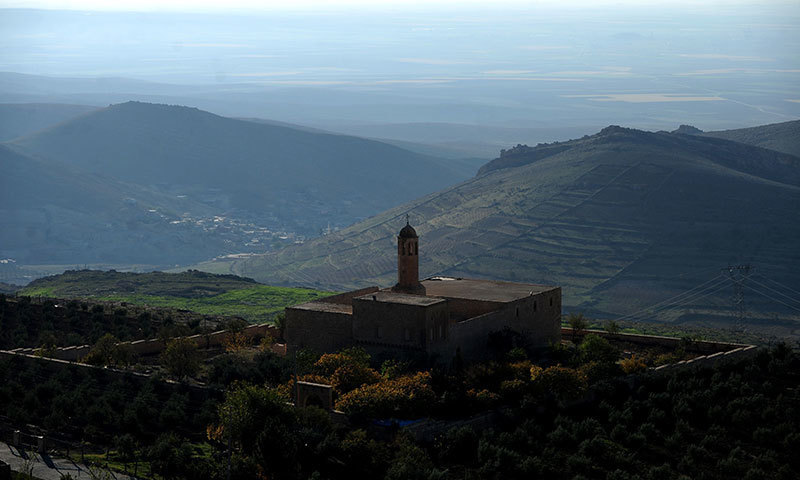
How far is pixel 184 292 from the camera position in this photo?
114 meters

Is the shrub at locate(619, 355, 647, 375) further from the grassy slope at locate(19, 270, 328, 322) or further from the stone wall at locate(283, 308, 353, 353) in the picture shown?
the grassy slope at locate(19, 270, 328, 322)

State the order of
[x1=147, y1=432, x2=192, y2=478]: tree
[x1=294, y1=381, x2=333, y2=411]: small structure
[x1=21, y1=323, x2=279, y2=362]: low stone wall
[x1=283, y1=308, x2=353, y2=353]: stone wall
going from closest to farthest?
[x1=147, y1=432, x2=192, y2=478]: tree → [x1=294, y1=381, x2=333, y2=411]: small structure → [x1=283, y1=308, x2=353, y2=353]: stone wall → [x1=21, y1=323, x2=279, y2=362]: low stone wall

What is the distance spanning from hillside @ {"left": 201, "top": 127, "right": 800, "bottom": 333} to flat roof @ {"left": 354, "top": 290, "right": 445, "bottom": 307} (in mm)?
68247

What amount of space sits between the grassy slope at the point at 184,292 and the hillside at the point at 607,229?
28.8 metres

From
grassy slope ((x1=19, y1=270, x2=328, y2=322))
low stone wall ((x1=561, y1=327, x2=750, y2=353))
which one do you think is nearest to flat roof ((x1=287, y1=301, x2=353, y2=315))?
low stone wall ((x1=561, y1=327, x2=750, y2=353))

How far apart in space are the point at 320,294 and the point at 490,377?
70.4 m

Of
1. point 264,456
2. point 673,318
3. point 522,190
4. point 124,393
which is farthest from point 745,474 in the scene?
point 522,190

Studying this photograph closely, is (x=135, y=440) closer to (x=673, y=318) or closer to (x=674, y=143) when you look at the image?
(x=673, y=318)

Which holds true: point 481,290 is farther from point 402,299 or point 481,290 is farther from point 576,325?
point 402,299

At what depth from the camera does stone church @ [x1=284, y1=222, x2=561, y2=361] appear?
47.2m

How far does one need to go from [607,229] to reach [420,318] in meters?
104

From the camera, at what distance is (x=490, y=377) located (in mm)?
44750

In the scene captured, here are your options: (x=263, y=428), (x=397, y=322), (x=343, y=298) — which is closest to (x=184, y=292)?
(x=343, y=298)

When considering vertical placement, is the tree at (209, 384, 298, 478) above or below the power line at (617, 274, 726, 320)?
above
